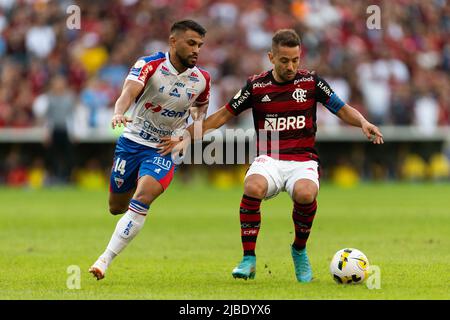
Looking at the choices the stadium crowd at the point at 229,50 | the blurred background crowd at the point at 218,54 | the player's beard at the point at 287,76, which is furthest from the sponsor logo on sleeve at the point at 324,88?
the stadium crowd at the point at 229,50

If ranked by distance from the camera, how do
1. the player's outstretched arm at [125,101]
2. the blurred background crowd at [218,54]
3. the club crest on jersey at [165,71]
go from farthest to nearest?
the blurred background crowd at [218,54] < the club crest on jersey at [165,71] < the player's outstretched arm at [125,101]

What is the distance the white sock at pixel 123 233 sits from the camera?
10.4 m

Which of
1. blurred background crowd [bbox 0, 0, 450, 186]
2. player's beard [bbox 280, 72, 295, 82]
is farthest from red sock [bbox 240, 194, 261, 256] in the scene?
blurred background crowd [bbox 0, 0, 450, 186]

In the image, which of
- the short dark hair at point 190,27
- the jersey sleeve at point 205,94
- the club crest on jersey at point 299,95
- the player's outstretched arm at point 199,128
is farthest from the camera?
the jersey sleeve at point 205,94

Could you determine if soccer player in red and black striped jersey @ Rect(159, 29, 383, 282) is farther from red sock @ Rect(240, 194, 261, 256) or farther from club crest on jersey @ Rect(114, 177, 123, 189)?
club crest on jersey @ Rect(114, 177, 123, 189)

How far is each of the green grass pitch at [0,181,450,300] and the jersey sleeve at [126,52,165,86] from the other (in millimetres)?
2018

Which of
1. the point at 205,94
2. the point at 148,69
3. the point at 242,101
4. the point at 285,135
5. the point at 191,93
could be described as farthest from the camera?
the point at 205,94

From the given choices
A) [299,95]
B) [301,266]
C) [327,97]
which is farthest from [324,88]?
[301,266]

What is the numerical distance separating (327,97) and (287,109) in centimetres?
43

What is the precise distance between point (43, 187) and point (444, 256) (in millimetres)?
17268

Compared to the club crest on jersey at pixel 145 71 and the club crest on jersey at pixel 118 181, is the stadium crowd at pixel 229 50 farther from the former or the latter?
the club crest on jersey at pixel 145 71

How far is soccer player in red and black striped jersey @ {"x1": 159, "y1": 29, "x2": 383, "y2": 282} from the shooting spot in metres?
10.4

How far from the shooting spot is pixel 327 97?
10719 millimetres

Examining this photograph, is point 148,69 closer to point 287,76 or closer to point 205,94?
point 205,94
